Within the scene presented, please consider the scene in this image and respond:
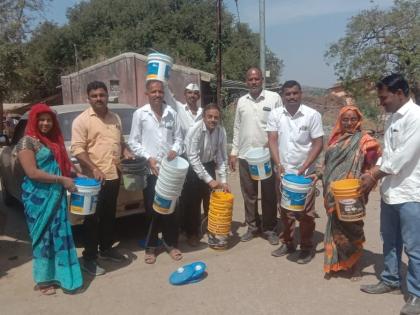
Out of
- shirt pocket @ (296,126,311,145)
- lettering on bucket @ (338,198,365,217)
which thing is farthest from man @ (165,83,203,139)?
lettering on bucket @ (338,198,365,217)

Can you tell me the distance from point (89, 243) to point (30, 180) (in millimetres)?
888

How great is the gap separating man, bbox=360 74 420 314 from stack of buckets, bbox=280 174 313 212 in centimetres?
66

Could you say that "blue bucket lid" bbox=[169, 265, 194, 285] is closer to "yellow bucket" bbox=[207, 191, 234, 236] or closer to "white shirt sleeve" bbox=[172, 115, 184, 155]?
"yellow bucket" bbox=[207, 191, 234, 236]

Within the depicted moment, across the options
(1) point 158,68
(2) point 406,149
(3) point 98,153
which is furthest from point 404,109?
(3) point 98,153

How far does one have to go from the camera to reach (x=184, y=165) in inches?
167

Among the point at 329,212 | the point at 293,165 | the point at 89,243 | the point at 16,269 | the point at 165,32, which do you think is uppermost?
the point at 165,32

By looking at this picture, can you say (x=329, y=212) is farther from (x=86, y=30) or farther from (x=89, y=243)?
(x=86, y=30)

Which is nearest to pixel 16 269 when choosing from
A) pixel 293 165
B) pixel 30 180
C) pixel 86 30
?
pixel 30 180

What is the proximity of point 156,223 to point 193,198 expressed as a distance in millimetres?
574

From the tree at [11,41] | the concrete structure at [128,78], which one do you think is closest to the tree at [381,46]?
the concrete structure at [128,78]

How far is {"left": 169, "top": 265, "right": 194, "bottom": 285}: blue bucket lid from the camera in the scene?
386 cm

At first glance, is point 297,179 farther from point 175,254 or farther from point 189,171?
point 175,254

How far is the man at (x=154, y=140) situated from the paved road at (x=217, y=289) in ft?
1.17

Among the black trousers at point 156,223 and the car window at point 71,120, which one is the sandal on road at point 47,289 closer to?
the black trousers at point 156,223
